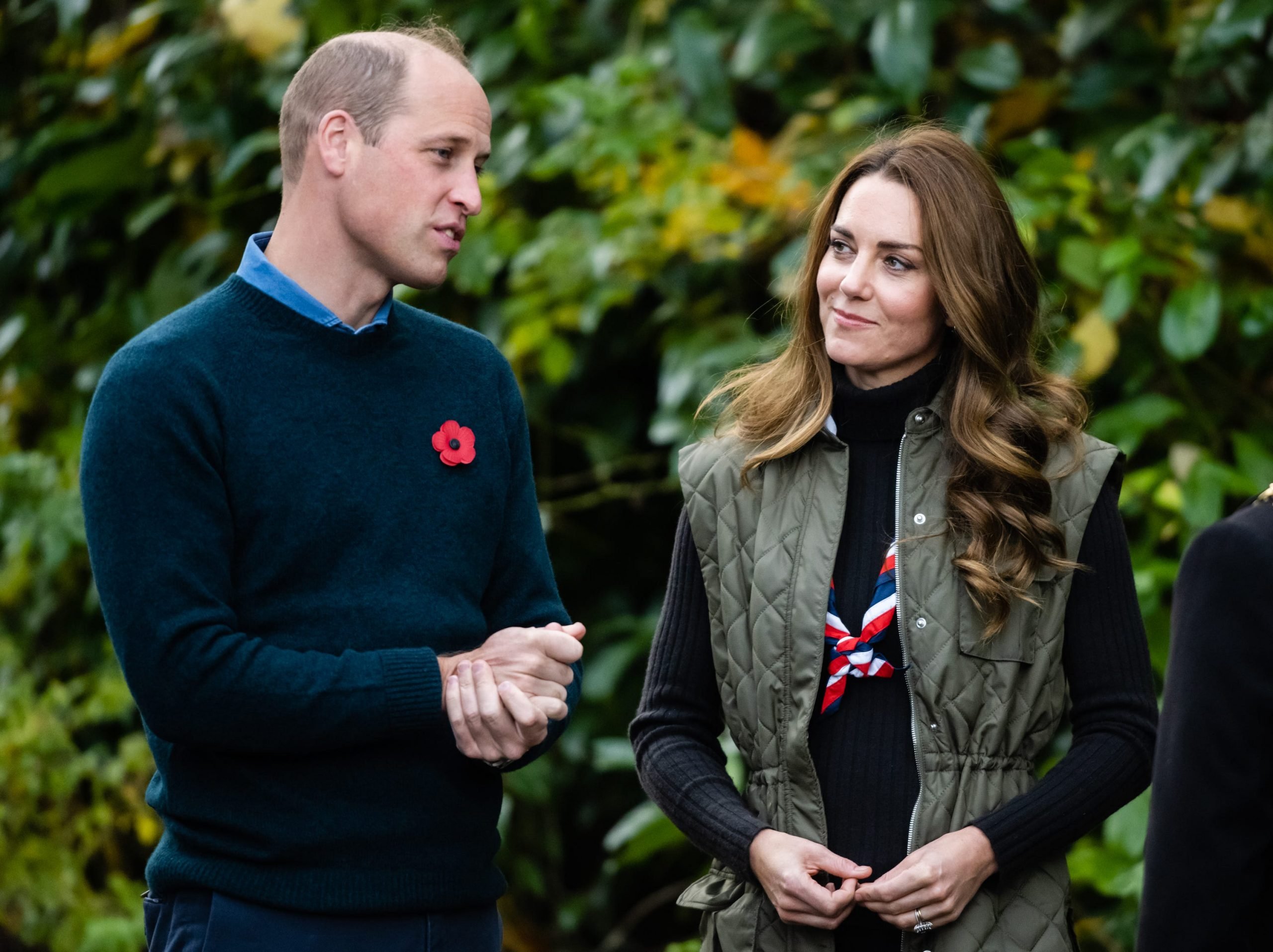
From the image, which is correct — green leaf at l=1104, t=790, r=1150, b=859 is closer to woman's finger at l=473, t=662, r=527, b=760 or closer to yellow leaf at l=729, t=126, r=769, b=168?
woman's finger at l=473, t=662, r=527, b=760

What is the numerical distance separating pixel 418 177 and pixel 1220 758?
1.16 meters

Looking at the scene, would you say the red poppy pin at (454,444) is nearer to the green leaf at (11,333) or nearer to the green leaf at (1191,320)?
the green leaf at (1191,320)

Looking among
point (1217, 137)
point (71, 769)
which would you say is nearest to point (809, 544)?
point (1217, 137)

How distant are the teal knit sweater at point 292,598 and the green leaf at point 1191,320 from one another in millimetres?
1729

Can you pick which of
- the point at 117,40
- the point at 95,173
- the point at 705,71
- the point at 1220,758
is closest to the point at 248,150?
the point at 95,173

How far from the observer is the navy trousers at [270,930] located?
1766mm

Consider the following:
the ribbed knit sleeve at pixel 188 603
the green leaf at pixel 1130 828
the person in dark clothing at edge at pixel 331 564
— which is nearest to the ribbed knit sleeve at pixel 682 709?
the person in dark clothing at edge at pixel 331 564

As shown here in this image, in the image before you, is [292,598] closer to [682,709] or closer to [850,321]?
[682,709]

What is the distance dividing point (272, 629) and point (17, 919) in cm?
296

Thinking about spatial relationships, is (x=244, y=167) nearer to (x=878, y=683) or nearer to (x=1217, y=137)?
(x=1217, y=137)

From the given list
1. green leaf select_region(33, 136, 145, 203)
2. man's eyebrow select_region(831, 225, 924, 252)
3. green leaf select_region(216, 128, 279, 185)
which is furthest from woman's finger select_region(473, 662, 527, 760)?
green leaf select_region(33, 136, 145, 203)

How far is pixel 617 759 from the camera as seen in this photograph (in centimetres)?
338

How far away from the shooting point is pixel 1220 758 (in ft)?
4.23

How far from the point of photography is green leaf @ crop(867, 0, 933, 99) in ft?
11.6
